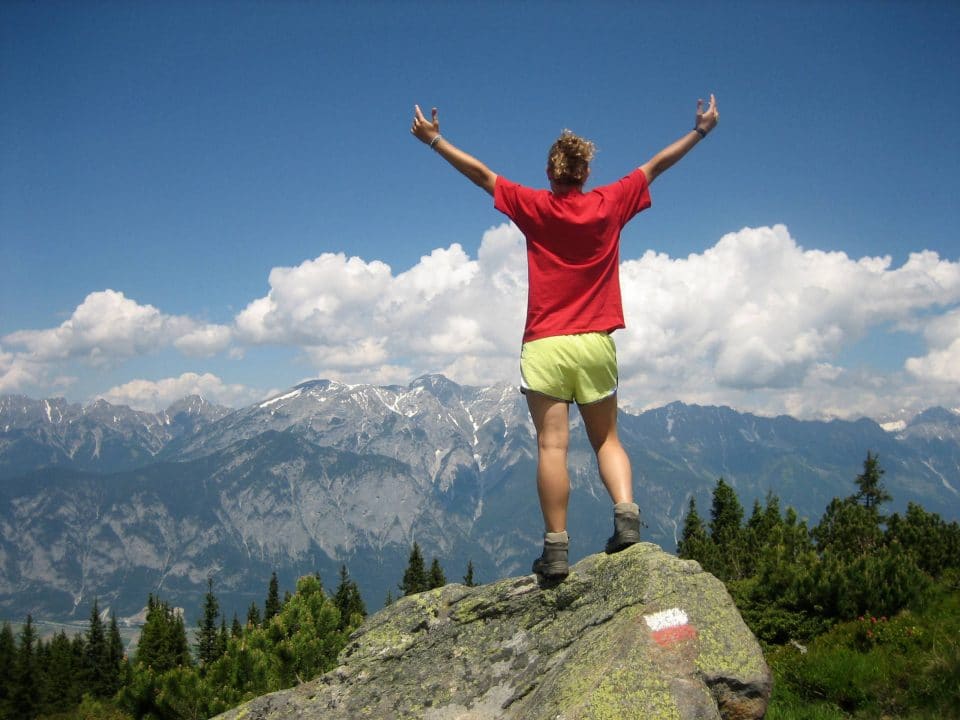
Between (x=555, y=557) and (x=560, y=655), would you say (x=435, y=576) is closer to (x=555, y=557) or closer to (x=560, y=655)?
(x=555, y=557)

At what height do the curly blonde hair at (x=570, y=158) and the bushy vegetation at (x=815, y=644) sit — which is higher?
the curly blonde hair at (x=570, y=158)

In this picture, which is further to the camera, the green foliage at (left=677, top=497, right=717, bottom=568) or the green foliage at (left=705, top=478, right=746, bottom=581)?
the green foliage at (left=677, top=497, right=717, bottom=568)

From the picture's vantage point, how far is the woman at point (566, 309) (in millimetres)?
6004

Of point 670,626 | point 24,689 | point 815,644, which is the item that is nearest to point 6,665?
point 24,689

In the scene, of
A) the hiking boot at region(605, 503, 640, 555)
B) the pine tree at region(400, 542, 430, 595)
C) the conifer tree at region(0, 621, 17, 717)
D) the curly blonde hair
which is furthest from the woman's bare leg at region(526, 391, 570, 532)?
the conifer tree at region(0, 621, 17, 717)

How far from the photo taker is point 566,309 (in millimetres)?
6098

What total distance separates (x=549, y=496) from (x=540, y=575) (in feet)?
2.86

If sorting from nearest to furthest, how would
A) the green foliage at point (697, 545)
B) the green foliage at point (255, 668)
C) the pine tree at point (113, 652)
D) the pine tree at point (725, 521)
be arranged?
the green foliage at point (255, 668) → the green foliage at point (697, 545) → the pine tree at point (725, 521) → the pine tree at point (113, 652)

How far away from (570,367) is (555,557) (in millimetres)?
1783

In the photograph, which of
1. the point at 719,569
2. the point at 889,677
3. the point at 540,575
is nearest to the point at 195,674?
the point at 540,575

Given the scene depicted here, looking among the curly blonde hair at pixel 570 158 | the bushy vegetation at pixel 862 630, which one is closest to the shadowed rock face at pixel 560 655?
the bushy vegetation at pixel 862 630

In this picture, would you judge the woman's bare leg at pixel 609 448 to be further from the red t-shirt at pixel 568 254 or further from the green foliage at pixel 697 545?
the green foliage at pixel 697 545

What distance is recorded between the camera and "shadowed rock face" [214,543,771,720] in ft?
15.2

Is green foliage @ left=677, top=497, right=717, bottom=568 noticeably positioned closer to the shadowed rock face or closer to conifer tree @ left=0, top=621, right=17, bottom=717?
the shadowed rock face
